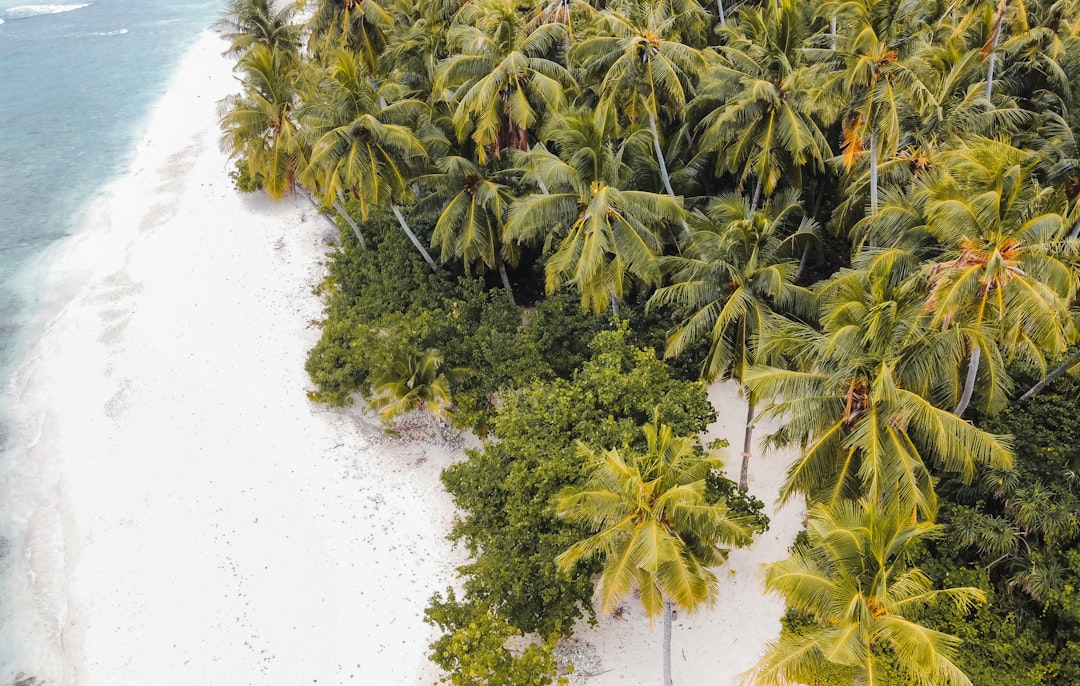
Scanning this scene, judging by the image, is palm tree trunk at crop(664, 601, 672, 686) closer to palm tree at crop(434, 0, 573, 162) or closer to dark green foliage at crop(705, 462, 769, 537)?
dark green foliage at crop(705, 462, 769, 537)

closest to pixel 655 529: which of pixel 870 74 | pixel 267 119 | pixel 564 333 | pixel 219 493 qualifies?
pixel 564 333

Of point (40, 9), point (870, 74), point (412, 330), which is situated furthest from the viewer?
point (40, 9)

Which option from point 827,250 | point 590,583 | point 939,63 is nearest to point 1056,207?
point 939,63

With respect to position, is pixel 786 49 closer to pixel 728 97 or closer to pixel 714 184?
pixel 728 97

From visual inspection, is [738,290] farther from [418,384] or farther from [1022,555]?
[418,384]

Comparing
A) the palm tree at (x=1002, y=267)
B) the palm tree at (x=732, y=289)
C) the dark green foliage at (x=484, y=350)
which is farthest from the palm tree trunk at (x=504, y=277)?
the palm tree at (x=1002, y=267)

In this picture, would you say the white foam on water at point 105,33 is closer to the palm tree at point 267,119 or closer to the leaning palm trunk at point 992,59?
the palm tree at point 267,119
